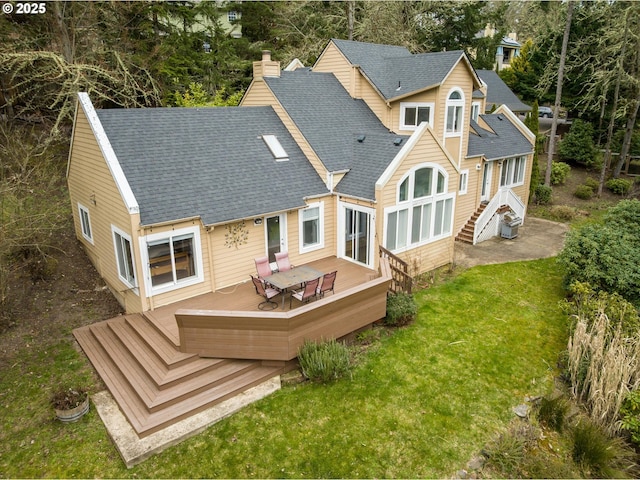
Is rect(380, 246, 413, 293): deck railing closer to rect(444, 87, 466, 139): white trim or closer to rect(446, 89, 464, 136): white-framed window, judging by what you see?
rect(444, 87, 466, 139): white trim

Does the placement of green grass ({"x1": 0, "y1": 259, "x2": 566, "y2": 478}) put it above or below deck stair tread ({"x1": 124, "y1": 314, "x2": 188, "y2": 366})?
below

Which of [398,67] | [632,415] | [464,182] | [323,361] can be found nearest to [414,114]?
[398,67]

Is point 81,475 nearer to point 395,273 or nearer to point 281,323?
point 281,323

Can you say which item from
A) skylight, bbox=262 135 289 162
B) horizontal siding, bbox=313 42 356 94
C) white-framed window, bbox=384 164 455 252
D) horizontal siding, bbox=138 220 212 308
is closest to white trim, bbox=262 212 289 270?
horizontal siding, bbox=138 220 212 308

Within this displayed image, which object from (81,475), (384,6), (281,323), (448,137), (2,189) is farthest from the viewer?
(384,6)

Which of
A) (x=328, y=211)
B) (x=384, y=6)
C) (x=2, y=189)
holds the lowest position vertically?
(x=328, y=211)

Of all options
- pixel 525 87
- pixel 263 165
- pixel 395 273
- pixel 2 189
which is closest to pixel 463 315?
pixel 395 273
